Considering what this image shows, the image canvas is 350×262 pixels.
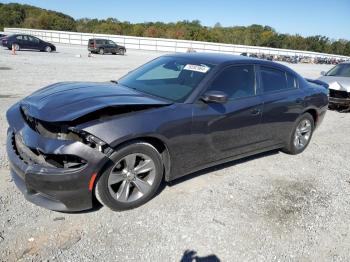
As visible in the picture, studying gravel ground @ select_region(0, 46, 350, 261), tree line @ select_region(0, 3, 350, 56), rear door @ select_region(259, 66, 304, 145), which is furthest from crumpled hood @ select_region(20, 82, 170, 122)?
tree line @ select_region(0, 3, 350, 56)

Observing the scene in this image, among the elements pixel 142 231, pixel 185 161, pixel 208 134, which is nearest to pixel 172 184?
pixel 185 161

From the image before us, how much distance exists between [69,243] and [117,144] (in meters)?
1.00

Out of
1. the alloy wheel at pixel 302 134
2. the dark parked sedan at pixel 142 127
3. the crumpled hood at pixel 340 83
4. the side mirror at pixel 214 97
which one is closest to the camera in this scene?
the dark parked sedan at pixel 142 127

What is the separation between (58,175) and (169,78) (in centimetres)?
217

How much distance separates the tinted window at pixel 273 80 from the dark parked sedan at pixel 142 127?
17 mm

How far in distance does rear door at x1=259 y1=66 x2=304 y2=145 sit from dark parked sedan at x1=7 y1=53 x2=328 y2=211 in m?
0.02

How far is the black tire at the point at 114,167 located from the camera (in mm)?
3354

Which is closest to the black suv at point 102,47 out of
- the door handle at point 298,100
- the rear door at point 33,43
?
the rear door at point 33,43

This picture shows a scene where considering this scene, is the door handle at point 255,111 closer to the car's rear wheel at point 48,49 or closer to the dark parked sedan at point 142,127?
the dark parked sedan at point 142,127

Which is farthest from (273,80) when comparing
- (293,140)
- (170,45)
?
(170,45)

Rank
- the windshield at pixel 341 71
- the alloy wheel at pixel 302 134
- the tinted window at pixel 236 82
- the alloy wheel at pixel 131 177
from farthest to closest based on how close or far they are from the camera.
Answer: the windshield at pixel 341 71
the alloy wheel at pixel 302 134
the tinted window at pixel 236 82
the alloy wheel at pixel 131 177

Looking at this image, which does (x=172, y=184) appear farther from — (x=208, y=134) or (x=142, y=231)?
(x=142, y=231)

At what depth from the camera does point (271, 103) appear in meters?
5.03

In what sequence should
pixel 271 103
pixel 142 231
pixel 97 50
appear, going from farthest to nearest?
1. pixel 97 50
2. pixel 271 103
3. pixel 142 231
